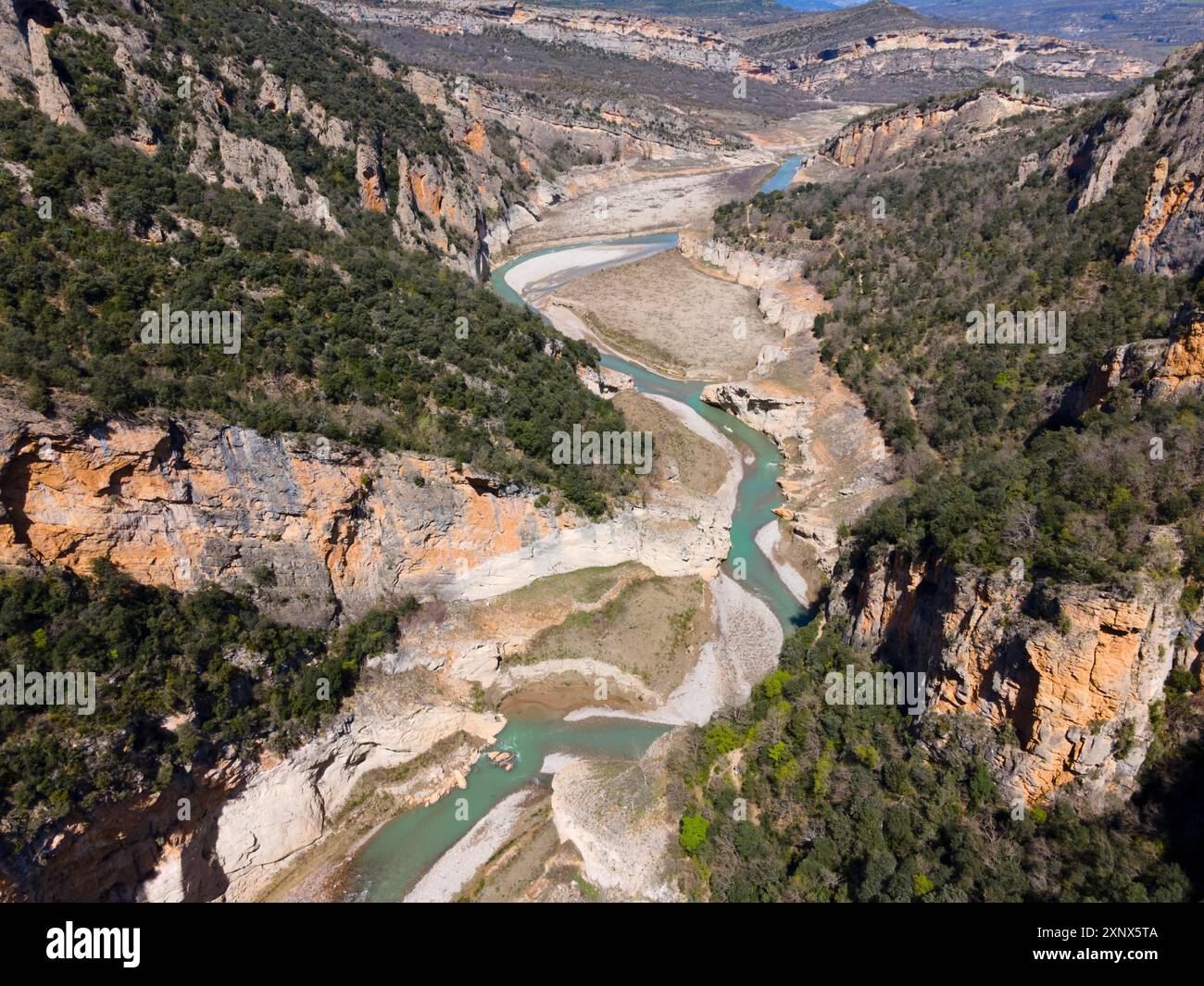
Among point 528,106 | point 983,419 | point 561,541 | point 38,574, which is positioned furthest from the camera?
point 528,106

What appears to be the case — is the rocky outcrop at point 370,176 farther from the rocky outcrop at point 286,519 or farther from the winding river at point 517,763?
the winding river at point 517,763

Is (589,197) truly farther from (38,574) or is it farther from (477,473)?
(38,574)

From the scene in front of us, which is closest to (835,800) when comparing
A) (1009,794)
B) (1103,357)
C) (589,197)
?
(1009,794)

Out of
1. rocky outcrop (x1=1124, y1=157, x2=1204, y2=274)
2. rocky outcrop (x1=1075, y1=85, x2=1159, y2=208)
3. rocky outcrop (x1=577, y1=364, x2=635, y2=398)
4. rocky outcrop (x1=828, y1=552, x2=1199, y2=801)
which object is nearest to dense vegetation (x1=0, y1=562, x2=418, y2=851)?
rocky outcrop (x1=828, y1=552, x2=1199, y2=801)

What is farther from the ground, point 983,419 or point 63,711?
point 983,419

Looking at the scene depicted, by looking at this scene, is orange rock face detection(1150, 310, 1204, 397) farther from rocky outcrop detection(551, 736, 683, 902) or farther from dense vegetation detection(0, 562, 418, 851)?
dense vegetation detection(0, 562, 418, 851)

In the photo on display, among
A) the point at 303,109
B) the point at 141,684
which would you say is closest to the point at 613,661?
the point at 141,684

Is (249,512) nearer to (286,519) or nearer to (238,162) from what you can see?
(286,519)
